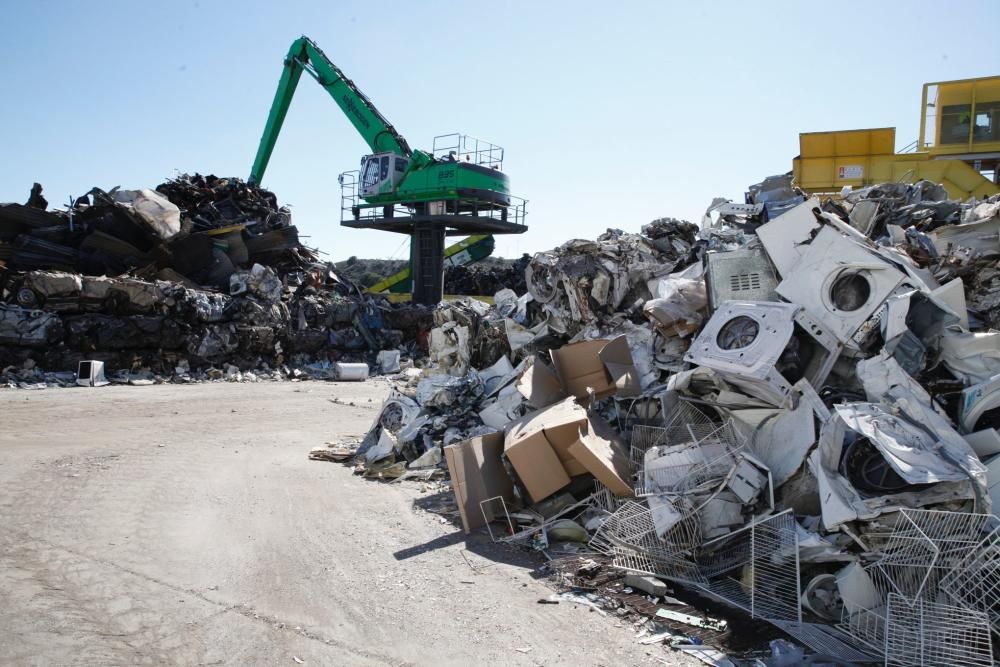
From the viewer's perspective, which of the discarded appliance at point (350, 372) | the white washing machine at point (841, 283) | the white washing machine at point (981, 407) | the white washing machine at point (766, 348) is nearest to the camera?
the white washing machine at point (981, 407)

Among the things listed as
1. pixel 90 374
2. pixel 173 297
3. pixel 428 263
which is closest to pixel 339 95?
pixel 428 263

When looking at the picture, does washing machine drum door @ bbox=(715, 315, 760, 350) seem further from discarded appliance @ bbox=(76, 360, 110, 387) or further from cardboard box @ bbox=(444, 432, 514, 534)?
discarded appliance @ bbox=(76, 360, 110, 387)

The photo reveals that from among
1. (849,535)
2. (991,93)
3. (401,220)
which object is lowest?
(849,535)

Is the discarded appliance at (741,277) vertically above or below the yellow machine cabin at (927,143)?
below

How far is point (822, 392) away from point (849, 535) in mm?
1180

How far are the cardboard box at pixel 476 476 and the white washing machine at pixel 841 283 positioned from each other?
7.30ft

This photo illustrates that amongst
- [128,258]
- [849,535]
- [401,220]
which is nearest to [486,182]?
[401,220]

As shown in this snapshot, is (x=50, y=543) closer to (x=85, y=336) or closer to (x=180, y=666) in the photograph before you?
(x=180, y=666)

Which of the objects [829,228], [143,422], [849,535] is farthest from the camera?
[143,422]

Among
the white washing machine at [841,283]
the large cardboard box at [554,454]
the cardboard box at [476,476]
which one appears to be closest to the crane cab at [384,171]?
the cardboard box at [476,476]

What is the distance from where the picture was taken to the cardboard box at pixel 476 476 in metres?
4.36

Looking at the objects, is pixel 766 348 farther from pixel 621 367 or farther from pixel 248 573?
pixel 248 573

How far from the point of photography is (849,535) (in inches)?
118

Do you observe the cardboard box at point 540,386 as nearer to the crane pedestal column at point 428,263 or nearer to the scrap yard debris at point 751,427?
the scrap yard debris at point 751,427
